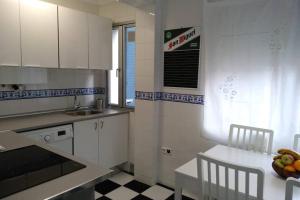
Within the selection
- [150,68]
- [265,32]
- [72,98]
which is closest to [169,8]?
[150,68]

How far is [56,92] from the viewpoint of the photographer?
2920mm

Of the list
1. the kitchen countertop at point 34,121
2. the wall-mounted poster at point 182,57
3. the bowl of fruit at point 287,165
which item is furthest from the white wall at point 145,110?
the bowl of fruit at point 287,165

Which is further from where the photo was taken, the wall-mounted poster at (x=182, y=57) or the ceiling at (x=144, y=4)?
the wall-mounted poster at (x=182, y=57)

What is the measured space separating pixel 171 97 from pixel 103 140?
1.00m

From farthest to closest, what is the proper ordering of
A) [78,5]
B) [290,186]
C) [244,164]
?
[78,5], [244,164], [290,186]

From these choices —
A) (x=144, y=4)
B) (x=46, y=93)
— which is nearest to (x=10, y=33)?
(x=46, y=93)

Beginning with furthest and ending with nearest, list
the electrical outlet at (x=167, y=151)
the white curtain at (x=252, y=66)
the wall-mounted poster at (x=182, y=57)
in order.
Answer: the electrical outlet at (x=167, y=151), the wall-mounted poster at (x=182, y=57), the white curtain at (x=252, y=66)

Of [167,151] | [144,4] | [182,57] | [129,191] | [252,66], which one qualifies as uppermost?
[144,4]

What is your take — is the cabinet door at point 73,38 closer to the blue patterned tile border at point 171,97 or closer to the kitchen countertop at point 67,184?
the blue patterned tile border at point 171,97

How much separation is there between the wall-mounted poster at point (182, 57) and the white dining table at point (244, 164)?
2.95 feet

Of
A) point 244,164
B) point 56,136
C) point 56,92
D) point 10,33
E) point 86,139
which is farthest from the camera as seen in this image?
point 56,92

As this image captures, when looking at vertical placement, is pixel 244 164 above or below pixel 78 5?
below

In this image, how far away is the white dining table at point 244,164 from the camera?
4.29 feet

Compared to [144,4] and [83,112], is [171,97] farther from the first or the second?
[83,112]
